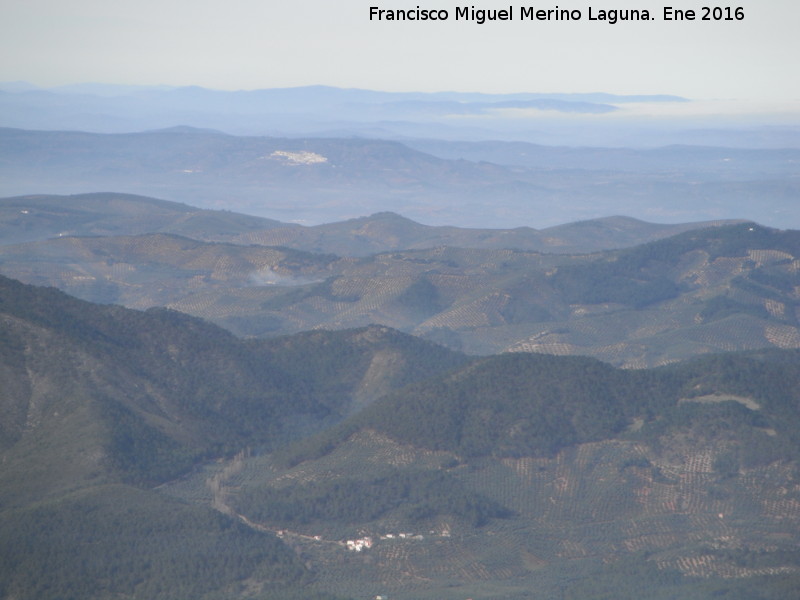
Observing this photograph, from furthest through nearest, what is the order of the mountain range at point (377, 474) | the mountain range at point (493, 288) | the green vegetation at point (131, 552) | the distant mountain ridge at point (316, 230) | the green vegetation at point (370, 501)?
the distant mountain ridge at point (316, 230) → the mountain range at point (493, 288) → the green vegetation at point (370, 501) → the mountain range at point (377, 474) → the green vegetation at point (131, 552)

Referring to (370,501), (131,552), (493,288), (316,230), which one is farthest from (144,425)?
(316,230)

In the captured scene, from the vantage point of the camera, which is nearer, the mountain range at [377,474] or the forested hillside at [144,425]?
the forested hillside at [144,425]

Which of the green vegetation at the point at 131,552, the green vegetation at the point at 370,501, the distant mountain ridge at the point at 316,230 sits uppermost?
the green vegetation at the point at 131,552

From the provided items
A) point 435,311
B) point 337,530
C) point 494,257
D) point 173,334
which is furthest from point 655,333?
point 337,530

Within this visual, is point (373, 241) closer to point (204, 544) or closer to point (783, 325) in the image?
point (783, 325)

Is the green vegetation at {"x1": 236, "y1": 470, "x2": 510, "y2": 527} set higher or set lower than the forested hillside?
lower

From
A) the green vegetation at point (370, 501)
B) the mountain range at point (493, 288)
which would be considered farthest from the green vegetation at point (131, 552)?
the mountain range at point (493, 288)

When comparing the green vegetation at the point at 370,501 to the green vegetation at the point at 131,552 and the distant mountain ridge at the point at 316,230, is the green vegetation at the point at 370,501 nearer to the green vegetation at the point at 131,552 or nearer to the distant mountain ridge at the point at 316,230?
the green vegetation at the point at 131,552

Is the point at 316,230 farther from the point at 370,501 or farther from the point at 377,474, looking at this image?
the point at 370,501

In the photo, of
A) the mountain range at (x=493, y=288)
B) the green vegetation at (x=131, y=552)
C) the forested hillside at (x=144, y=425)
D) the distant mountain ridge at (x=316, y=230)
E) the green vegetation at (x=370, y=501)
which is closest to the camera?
the green vegetation at (x=131, y=552)

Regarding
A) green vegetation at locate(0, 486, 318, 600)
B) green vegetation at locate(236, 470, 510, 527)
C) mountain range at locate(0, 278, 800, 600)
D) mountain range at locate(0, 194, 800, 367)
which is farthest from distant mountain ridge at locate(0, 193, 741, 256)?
green vegetation at locate(0, 486, 318, 600)

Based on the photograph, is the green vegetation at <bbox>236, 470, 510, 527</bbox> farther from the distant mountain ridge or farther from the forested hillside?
the distant mountain ridge
